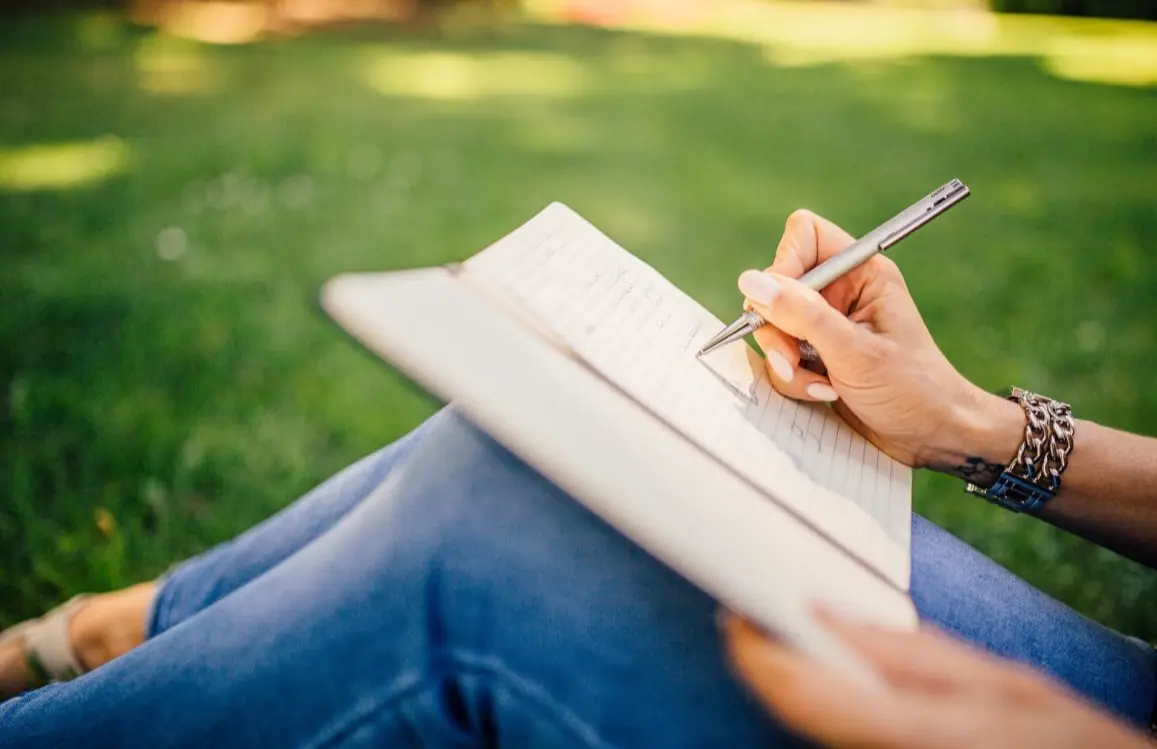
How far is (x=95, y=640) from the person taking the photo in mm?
1072

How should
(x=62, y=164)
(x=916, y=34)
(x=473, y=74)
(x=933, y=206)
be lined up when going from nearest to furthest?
(x=933, y=206)
(x=62, y=164)
(x=473, y=74)
(x=916, y=34)

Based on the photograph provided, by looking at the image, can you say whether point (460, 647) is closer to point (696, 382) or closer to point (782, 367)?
point (696, 382)

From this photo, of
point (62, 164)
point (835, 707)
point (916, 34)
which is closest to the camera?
point (835, 707)

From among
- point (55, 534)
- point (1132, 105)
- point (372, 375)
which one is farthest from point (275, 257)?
point (1132, 105)

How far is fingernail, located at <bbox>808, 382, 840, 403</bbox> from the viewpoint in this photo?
91 centimetres

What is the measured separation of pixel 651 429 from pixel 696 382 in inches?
6.5

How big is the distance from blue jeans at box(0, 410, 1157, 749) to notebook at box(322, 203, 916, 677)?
0.33 ft

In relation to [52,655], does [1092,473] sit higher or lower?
higher

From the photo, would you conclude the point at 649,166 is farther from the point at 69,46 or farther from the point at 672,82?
the point at 69,46

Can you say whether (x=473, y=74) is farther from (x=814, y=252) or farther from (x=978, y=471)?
(x=978, y=471)

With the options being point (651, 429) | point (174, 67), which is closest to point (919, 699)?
point (651, 429)

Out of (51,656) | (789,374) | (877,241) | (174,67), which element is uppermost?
(877,241)

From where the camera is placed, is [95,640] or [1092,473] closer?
[1092,473]

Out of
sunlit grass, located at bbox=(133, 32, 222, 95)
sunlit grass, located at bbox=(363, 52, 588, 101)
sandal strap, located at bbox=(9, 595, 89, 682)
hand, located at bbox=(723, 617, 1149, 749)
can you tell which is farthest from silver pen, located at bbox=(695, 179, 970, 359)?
sunlit grass, located at bbox=(133, 32, 222, 95)
